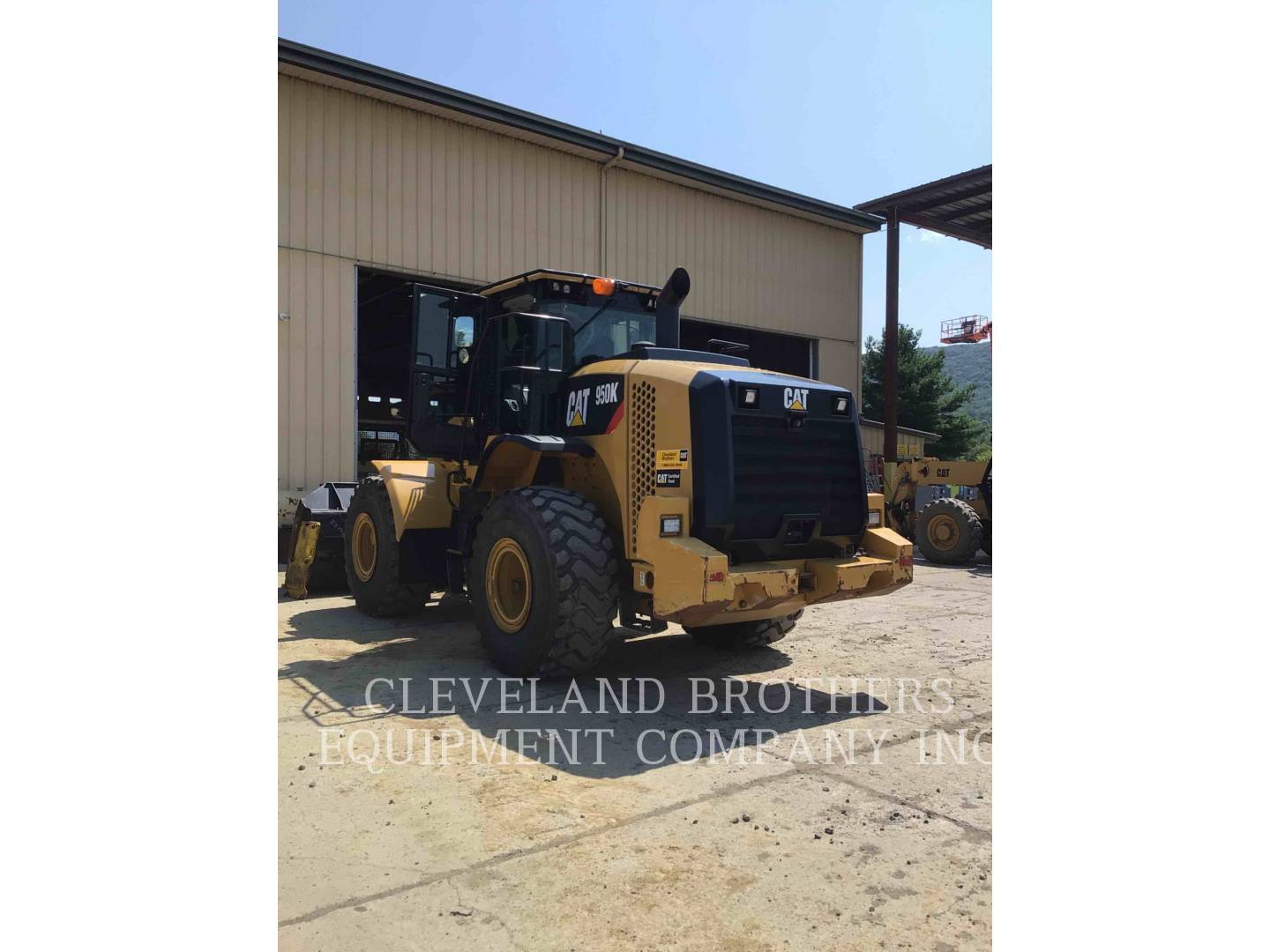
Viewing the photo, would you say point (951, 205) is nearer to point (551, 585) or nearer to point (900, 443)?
point (900, 443)

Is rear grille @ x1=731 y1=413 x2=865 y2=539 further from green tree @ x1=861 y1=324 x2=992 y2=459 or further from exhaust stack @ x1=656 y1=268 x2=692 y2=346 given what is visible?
green tree @ x1=861 y1=324 x2=992 y2=459

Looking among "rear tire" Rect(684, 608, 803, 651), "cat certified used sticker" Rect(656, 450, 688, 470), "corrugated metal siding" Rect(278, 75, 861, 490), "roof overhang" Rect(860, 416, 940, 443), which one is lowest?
"rear tire" Rect(684, 608, 803, 651)

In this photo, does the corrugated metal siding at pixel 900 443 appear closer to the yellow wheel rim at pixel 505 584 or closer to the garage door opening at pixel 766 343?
the garage door opening at pixel 766 343

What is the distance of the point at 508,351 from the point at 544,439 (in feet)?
4.21

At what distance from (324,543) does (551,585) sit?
200 inches

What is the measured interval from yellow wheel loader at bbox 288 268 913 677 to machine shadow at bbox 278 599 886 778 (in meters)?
0.31

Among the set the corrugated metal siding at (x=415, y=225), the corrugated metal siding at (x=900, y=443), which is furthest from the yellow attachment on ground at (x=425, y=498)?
the corrugated metal siding at (x=900, y=443)

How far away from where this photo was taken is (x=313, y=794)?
392 cm

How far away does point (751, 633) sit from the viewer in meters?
7.00

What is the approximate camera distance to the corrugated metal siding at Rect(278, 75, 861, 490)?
13195 mm

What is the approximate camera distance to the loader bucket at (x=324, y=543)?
31.5 ft

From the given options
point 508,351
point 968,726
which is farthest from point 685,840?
point 508,351

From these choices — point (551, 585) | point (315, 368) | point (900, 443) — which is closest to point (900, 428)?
point (900, 443)

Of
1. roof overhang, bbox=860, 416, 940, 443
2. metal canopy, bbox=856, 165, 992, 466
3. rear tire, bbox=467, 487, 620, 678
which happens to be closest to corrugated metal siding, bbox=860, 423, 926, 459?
roof overhang, bbox=860, 416, 940, 443
